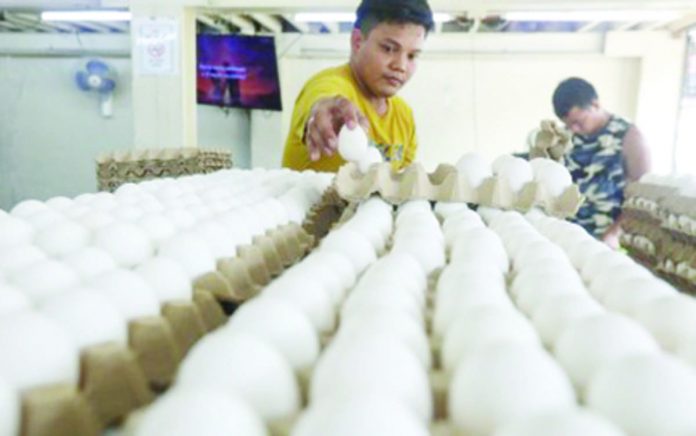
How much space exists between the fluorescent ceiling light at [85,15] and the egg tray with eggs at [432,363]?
222 inches

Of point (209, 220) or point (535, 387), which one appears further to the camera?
point (209, 220)

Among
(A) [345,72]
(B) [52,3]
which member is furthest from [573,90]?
(B) [52,3]

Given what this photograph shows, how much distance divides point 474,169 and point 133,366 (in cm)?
77

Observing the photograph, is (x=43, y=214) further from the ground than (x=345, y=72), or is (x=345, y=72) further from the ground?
(x=345, y=72)

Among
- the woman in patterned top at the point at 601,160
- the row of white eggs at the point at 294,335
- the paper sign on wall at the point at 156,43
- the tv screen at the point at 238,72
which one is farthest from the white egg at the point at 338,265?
the tv screen at the point at 238,72

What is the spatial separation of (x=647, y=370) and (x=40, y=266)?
1.55 ft

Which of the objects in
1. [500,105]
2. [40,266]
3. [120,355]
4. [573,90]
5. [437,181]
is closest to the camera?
[120,355]

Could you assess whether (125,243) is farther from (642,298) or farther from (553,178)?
(553,178)

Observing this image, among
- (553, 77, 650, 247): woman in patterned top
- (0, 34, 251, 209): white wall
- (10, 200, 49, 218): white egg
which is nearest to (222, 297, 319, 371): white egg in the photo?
(10, 200, 49, 218): white egg

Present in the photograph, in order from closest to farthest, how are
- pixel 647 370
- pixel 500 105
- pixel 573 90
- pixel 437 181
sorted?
pixel 647 370, pixel 437 181, pixel 573 90, pixel 500 105

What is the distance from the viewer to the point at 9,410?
392 mm

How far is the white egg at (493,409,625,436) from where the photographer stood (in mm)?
307

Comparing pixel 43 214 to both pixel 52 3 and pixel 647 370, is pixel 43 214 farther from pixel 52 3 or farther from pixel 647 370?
pixel 52 3

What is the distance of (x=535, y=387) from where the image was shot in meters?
0.36
